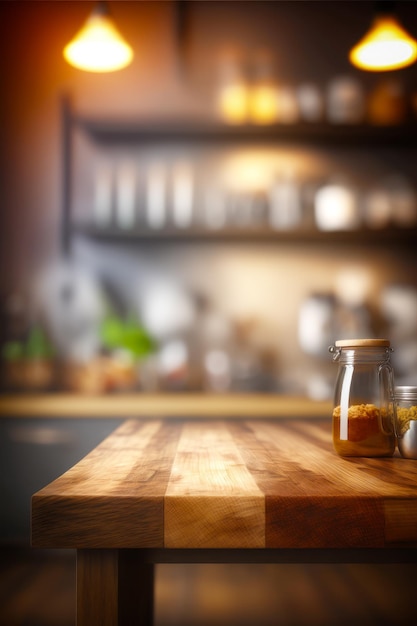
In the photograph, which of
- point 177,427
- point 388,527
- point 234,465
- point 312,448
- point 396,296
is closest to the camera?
point 388,527

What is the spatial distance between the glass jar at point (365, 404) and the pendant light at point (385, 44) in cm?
157

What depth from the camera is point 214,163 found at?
3297 millimetres

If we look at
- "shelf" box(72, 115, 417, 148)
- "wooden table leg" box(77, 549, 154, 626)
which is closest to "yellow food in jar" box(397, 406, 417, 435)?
"wooden table leg" box(77, 549, 154, 626)

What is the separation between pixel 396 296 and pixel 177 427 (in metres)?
2.04

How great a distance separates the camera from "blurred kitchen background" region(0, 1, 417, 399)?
3137mm

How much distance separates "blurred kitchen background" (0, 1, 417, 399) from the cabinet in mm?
10

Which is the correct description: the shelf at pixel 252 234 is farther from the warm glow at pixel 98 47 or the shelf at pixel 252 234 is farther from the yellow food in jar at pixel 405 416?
the yellow food in jar at pixel 405 416

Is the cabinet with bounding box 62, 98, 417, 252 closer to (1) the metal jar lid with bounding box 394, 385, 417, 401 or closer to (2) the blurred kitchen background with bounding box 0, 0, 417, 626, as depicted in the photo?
(2) the blurred kitchen background with bounding box 0, 0, 417, 626

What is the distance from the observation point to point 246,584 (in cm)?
236

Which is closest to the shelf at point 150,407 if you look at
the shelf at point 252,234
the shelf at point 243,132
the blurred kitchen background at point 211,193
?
the blurred kitchen background at point 211,193

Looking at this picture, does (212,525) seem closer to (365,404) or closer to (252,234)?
(365,404)

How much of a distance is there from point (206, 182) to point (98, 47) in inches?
40.8

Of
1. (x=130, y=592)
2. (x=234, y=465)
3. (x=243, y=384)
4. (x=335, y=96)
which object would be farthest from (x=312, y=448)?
(x=335, y=96)

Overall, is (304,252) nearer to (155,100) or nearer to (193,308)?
→ (193,308)
